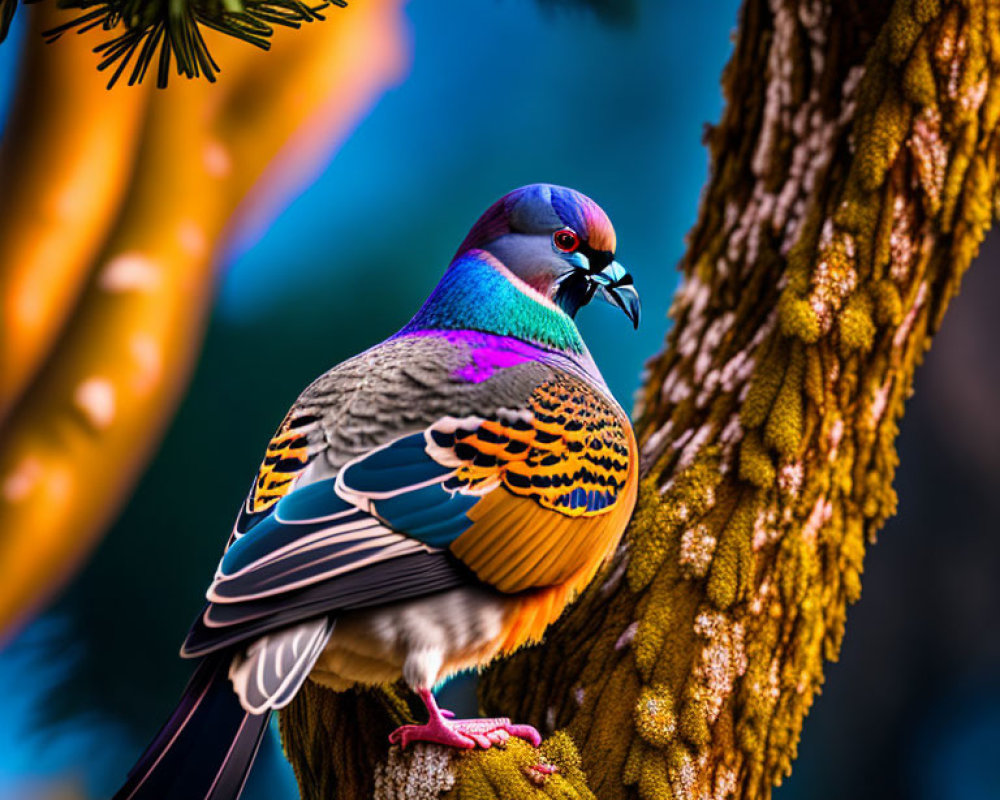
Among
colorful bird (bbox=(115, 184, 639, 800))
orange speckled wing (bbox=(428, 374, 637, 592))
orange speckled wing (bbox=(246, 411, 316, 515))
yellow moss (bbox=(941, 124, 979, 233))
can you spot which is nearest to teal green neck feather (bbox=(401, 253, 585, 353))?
colorful bird (bbox=(115, 184, 639, 800))

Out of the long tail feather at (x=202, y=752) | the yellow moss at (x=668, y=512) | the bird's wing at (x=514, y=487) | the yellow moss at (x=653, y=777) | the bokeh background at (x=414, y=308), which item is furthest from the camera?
the bokeh background at (x=414, y=308)

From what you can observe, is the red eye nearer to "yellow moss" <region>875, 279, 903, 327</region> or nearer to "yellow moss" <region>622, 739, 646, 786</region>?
"yellow moss" <region>875, 279, 903, 327</region>

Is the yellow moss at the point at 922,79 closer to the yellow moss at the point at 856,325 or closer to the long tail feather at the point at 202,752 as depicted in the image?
the yellow moss at the point at 856,325

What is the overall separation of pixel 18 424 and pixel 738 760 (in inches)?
46.3

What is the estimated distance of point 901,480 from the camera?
205 centimetres

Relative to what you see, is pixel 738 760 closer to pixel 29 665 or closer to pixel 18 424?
pixel 29 665

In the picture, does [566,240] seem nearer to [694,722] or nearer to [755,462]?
[755,462]

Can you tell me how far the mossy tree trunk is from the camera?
1217 mm

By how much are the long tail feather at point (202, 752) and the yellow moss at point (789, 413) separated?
2.52 feet

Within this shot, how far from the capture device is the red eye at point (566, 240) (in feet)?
3.95

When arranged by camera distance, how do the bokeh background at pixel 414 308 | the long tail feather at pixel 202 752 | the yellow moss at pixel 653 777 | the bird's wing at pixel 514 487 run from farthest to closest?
the bokeh background at pixel 414 308
the yellow moss at pixel 653 777
the bird's wing at pixel 514 487
the long tail feather at pixel 202 752

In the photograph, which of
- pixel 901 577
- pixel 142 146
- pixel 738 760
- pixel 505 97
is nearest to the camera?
pixel 738 760

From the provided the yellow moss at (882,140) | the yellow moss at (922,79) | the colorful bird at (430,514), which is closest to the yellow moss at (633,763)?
the colorful bird at (430,514)

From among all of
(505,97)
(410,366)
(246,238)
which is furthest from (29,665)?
(505,97)
